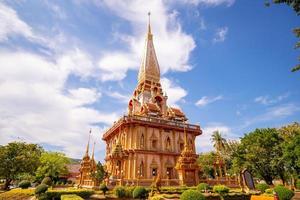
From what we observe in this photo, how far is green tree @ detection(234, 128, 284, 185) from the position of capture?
3266cm

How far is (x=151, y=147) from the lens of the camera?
30516mm

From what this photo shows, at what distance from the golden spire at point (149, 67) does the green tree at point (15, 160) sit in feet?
76.1

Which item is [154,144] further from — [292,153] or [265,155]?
[292,153]

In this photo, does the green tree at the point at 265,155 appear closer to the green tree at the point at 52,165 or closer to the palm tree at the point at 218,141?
the palm tree at the point at 218,141

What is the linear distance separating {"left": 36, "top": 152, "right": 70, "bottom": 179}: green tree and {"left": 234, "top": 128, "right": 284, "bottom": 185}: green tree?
3365cm

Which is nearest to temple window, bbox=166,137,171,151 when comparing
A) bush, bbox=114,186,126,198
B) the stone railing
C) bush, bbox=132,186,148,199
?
the stone railing

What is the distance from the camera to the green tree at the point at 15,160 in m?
31.2

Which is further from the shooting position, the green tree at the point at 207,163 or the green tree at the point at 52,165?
the green tree at the point at 207,163

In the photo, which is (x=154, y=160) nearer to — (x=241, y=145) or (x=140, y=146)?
(x=140, y=146)

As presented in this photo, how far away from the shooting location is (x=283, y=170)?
32.5 meters

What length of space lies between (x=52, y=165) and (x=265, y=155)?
125ft

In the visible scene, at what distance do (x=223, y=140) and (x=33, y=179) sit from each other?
38.3 m

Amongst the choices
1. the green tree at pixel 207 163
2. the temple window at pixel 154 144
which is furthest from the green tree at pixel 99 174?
the green tree at pixel 207 163

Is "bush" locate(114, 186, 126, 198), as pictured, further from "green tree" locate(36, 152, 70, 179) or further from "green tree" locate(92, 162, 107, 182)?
"green tree" locate(36, 152, 70, 179)
